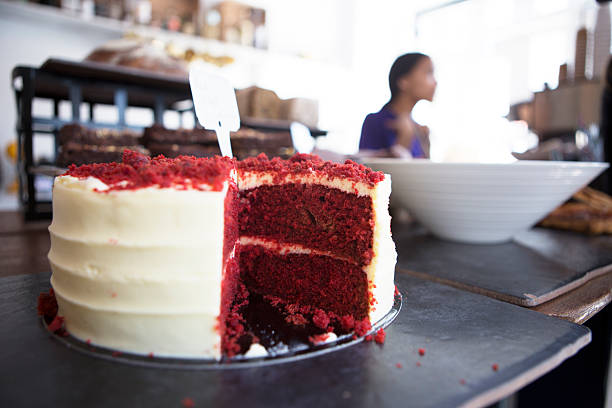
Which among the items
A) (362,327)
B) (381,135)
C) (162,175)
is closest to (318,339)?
(362,327)

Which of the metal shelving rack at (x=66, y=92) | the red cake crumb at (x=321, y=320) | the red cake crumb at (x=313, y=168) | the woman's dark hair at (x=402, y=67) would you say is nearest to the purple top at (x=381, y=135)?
the woman's dark hair at (x=402, y=67)

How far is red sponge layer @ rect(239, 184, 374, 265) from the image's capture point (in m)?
1.16

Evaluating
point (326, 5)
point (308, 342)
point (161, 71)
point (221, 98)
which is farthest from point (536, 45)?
point (308, 342)

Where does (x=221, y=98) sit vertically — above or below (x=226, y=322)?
above

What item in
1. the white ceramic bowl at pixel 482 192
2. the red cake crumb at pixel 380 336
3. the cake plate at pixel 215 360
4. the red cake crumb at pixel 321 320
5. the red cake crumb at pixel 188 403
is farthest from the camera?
the white ceramic bowl at pixel 482 192

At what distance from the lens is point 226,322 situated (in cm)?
104

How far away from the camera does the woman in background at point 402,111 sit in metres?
3.60

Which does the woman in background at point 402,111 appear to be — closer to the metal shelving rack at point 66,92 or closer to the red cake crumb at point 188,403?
the metal shelving rack at point 66,92

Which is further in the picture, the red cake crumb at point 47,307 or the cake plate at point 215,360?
the red cake crumb at point 47,307

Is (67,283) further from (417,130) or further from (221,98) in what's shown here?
(417,130)

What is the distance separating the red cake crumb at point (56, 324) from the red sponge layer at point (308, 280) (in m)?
0.58

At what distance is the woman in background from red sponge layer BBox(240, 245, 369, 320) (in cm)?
238

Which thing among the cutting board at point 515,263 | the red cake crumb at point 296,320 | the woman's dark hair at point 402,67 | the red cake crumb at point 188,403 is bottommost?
the red cake crumb at point 296,320

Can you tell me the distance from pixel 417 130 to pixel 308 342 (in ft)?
10.9
